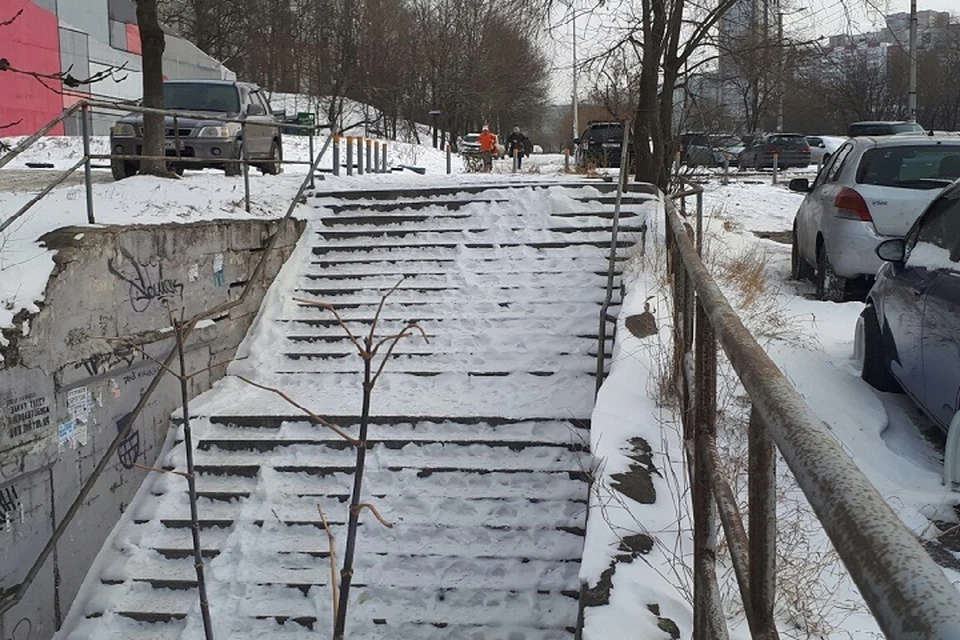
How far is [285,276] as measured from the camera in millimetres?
9688

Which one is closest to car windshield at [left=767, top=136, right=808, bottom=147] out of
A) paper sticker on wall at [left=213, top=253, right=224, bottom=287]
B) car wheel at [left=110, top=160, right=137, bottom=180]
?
car wheel at [left=110, top=160, right=137, bottom=180]

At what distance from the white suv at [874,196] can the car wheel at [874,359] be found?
82.3 inches

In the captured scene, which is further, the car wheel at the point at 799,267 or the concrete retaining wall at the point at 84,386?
the car wheel at the point at 799,267

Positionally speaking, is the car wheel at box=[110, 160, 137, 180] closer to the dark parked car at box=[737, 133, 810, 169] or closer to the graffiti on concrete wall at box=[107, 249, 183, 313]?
the graffiti on concrete wall at box=[107, 249, 183, 313]

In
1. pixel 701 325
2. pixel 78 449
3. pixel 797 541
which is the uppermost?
pixel 701 325

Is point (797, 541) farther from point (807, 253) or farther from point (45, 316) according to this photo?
point (807, 253)

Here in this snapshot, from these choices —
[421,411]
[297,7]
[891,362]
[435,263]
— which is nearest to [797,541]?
[891,362]

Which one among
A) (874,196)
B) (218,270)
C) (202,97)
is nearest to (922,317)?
(874,196)

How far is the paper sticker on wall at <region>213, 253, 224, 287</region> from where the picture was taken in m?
8.62

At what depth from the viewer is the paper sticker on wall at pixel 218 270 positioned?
28.3 ft

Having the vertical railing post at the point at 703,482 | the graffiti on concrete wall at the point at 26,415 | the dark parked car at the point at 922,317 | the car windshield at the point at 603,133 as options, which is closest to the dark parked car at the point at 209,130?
the graffiti on concrete wall at the point at 26,415

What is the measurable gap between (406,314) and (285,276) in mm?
1526

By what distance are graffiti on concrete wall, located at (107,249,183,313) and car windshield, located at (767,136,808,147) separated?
29040 mm

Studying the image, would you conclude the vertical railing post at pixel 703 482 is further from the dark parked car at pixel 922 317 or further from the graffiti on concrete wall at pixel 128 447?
the graffiti on concrete wall at pixel 128 447
